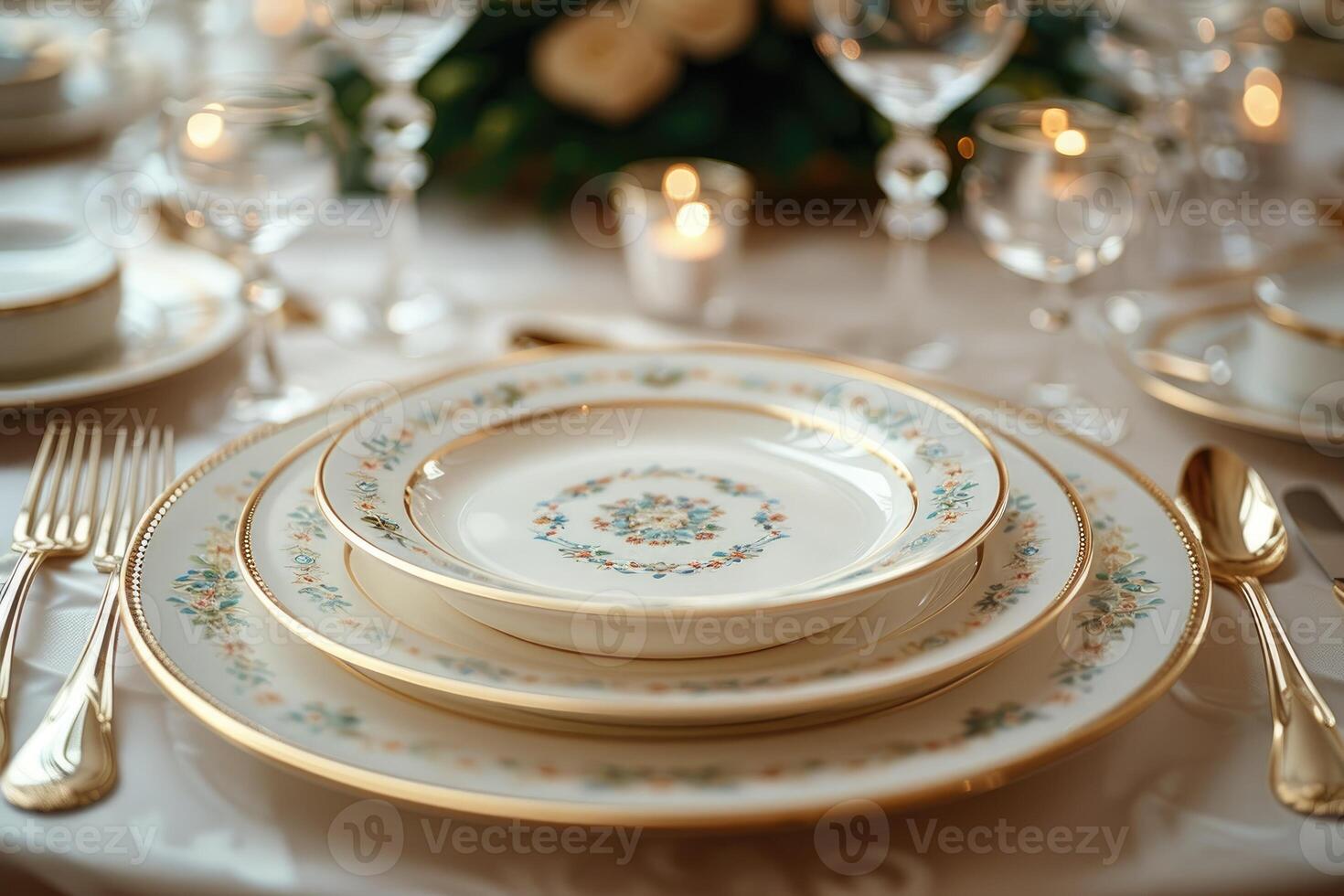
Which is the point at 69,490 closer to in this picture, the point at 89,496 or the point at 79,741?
the point at 89,496

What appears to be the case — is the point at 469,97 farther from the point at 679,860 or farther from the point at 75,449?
the point at 679,860

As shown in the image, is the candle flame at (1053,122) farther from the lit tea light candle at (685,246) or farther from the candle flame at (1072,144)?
the lit tea light candle at (685,246)

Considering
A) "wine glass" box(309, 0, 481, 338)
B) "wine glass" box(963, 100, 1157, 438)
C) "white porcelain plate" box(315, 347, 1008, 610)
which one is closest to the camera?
"white porcelain plate" box(315, 347, 1008, 610)

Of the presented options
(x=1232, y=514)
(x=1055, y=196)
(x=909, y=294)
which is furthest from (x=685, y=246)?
(x=1232, y=514)

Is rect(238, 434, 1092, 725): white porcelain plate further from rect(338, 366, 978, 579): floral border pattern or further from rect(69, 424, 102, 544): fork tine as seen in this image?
rect(69, 424, 102, 544): fork tine

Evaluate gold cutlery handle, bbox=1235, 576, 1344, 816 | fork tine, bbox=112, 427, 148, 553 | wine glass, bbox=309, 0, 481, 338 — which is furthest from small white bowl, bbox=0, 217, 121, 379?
gold cutlery handle, bbox=1235, 576, 1344, 816

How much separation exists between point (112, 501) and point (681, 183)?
0.61 meters

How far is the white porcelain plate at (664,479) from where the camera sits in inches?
23.6

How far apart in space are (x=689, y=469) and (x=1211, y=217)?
881 mm

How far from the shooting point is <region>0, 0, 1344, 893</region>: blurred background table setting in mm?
502

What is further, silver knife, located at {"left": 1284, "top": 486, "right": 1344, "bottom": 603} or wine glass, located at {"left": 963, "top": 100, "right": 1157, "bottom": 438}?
wine glass, located at {"left": 963, "top": 100, "right": 1157, "bottom": 438}

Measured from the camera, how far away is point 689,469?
736 millimetres

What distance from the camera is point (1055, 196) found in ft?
3.13

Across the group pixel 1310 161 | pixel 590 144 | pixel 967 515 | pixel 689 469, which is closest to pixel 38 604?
pixel 689 469
